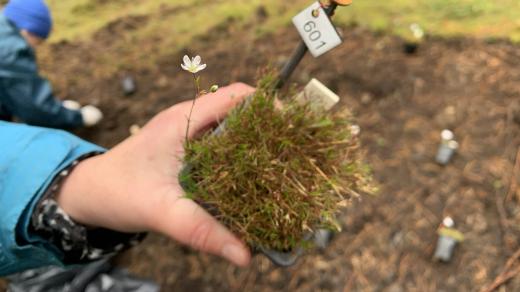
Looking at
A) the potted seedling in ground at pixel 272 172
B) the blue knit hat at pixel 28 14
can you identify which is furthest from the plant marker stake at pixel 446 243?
the blue knit hat at pixel 28 14

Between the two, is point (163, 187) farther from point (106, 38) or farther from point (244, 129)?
point (106, 38)

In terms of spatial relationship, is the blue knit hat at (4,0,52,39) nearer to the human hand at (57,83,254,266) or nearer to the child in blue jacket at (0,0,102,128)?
the child in blue jacket at (0,0,102,128)

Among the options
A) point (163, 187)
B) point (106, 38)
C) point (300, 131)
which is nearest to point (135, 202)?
point (163, 187)

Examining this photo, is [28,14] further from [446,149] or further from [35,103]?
[446,149]

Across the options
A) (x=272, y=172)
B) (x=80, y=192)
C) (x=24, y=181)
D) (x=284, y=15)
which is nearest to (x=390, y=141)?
(x=284, y=15)

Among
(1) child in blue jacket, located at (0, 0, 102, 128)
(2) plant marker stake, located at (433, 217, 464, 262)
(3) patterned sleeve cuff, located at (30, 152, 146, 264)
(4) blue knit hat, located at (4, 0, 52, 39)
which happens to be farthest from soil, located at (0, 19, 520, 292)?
(3) patterned sleeve cuff, located at (30, 152, 146, 264)

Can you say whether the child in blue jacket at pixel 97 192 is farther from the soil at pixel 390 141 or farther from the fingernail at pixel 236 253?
the soil at pixel 390 141
